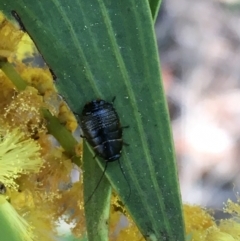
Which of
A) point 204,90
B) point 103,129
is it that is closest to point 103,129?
point 103,129

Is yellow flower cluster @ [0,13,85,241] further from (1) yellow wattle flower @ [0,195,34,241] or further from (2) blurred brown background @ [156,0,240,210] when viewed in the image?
(2) blurred brown background @ [156,0,240,210]

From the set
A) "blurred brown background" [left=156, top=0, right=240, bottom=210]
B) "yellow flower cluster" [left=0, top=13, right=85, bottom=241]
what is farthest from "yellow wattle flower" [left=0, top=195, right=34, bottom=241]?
"blurred brown background" [left=156, top=0, right=240, bottom=210]

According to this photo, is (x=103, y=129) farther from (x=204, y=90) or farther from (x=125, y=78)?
(x=204, y=90)

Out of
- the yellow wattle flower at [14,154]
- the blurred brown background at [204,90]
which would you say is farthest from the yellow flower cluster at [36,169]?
the blurred brown background at [204,90]

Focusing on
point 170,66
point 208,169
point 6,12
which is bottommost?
point 6,12

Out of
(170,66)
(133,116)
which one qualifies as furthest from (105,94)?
(170,66)

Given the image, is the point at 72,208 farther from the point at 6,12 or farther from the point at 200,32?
the point at 200,32

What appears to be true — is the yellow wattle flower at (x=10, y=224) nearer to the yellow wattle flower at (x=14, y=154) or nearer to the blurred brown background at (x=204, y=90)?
the yellow wattle flower at (x=14, y=154)
